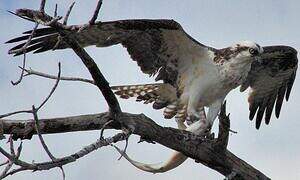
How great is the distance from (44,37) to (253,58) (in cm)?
316

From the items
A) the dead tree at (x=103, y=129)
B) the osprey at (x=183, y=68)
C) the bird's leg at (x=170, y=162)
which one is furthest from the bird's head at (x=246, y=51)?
the dead tree at (x=103, y=129)

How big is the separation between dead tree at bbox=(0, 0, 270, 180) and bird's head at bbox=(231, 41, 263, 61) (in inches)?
80.4

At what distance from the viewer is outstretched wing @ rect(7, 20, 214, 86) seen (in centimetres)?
977

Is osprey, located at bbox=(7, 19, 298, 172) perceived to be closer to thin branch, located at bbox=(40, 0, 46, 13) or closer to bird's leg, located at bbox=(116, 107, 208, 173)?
bird's leg, located at bbox=(116, 107, 208, 173)

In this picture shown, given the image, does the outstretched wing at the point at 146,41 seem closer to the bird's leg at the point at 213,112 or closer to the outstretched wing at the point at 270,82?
the bird's leg at the point at 213,112

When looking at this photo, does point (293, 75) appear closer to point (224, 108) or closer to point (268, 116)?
point (268, 116)

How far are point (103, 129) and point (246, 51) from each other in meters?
4.03

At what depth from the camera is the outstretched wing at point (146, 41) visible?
9773mm

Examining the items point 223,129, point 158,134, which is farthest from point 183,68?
point 158,134

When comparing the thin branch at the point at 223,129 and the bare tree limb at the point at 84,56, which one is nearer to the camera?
the bare tree limb at the point at 84,56

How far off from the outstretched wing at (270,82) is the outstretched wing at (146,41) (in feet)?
6.42

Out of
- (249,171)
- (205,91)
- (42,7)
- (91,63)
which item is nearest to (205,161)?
(249,171)

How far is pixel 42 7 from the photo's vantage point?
6203 millimetres

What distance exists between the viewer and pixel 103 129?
24.7ft
